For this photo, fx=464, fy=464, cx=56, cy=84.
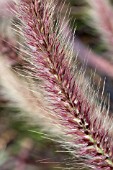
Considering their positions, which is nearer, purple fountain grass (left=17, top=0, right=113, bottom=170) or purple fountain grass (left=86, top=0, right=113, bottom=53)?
purple fountain grass (left=17, top=0, right=113, bottom=170)

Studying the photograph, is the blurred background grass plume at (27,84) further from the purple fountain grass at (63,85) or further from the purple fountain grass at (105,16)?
the purple fountain grass at (63,85)

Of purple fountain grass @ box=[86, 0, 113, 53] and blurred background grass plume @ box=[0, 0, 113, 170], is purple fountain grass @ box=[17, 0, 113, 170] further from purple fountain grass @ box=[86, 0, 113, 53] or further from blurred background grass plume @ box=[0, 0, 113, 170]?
purple fountain grass @ box=[86, 0, 113, 53]

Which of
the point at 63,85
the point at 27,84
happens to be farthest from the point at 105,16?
the point at 63,85

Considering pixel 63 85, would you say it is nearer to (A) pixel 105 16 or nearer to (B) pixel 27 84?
(B) pixel 27 84

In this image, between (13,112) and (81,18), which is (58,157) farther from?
(81,18)

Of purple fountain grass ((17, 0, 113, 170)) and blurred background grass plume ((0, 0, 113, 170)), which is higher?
purple fountain grass ((17, 0, 113, 170))

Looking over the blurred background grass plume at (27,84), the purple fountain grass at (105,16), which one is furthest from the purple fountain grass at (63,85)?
the purple fountain grass at (105,16)

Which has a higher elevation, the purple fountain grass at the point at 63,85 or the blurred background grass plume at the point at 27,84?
the purple fountain grass at the point at 63,85

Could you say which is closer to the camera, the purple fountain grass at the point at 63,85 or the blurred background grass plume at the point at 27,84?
the purple fountain grass at the point at 63,85

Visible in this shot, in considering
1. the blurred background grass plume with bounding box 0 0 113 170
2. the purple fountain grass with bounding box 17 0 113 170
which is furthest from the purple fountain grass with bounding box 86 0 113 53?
the purple fountain grass with bounding box 17 0 113 170
